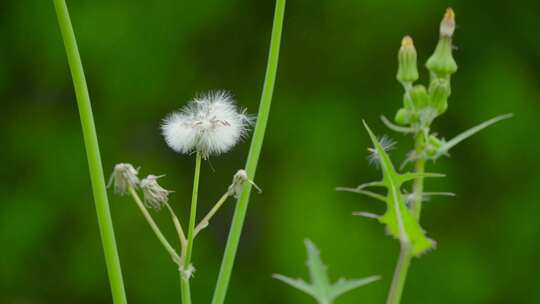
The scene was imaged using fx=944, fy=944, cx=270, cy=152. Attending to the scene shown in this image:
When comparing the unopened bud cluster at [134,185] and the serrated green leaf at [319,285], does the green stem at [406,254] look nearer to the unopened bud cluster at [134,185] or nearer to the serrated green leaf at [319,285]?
the serrated green leaf at [319,285]

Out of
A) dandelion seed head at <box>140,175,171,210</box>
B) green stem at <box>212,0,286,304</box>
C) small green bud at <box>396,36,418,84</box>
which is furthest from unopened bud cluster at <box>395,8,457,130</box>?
dandelion seed head at <box>140,175,171,210</box>

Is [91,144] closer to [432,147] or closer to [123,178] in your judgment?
[123,178]

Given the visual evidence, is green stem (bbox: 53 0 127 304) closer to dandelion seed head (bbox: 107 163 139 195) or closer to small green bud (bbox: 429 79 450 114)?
dandelion seed head (bbox: 107 163 139 195)

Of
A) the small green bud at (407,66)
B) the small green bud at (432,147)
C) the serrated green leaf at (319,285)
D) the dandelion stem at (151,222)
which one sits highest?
the small green bud at (407,66)

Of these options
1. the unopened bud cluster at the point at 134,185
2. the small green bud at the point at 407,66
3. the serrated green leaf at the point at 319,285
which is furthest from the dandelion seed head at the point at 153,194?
the small green bud at the point at 407,66

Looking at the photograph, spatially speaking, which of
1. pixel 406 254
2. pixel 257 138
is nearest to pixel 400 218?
pixel 406 254

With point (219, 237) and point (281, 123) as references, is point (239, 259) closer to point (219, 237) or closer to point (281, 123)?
point (219, 237)
